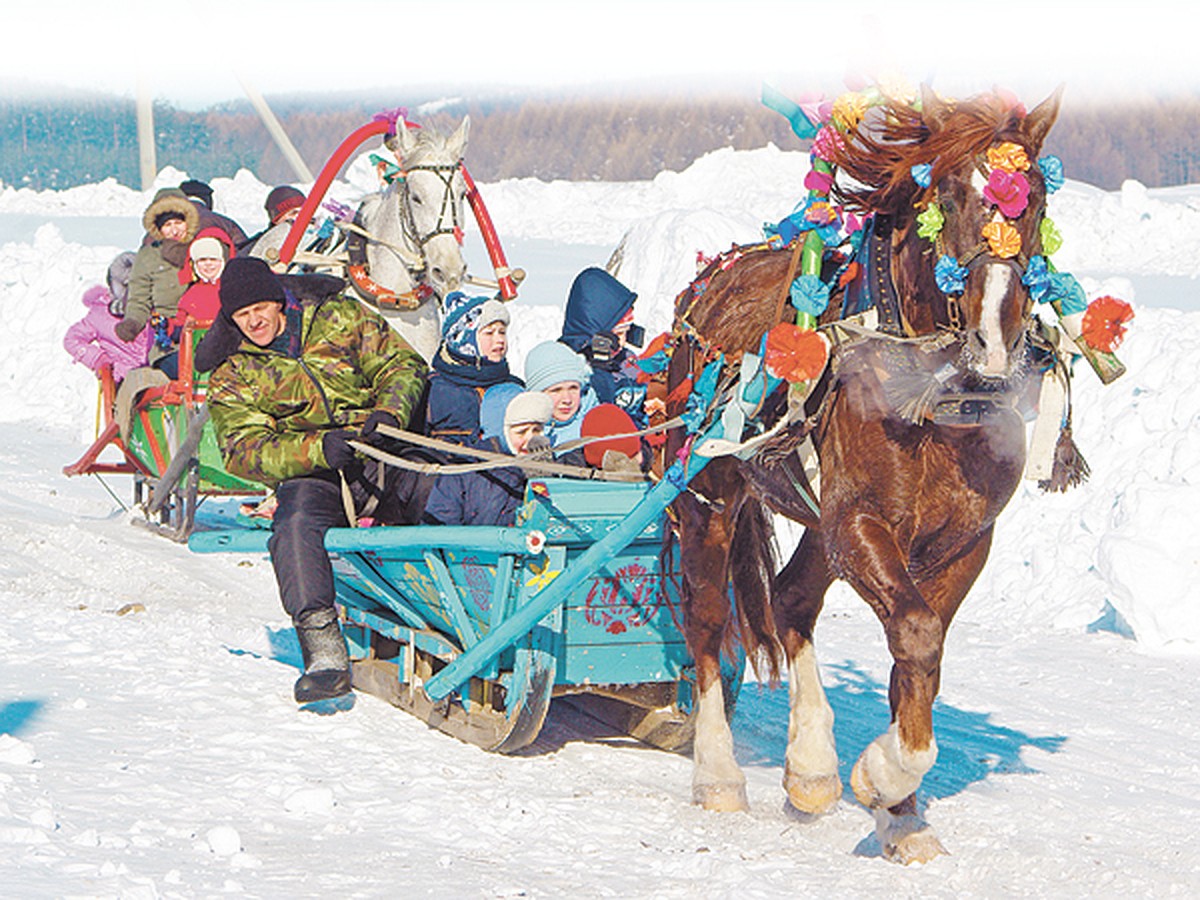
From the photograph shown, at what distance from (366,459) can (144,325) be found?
5.28m

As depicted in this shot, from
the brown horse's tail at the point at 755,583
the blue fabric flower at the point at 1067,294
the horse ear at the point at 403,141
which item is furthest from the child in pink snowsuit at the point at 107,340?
the blue fabric flower at the point at 1067,294

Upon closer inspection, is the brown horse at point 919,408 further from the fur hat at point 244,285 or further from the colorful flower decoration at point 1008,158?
the fur hat at point 244,285

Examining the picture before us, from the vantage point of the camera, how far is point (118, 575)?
30.5 feet

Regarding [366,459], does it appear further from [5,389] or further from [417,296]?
[5,389]

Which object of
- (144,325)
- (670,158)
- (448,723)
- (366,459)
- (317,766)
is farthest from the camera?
(670,158)

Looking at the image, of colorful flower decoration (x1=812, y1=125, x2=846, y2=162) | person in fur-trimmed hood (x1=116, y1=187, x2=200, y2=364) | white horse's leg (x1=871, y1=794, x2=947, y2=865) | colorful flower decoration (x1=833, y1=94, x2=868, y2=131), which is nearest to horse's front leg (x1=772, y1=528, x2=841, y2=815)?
white horse's leg (x1=871, y1=794, x2=947, y2=865)

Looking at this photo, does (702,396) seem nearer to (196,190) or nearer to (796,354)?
(796,354)

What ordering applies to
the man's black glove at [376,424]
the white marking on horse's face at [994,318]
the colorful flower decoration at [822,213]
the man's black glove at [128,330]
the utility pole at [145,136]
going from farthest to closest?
1. the utility pole at [145,136]
2. the man's black glove at [128,330]
3. the man's black glove at [376,424]
4. the colorful flower decoration at [822,213]
5. the white marking on horse's face at [994,318]

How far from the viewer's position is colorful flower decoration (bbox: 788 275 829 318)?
195 inches

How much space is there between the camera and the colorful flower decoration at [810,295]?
16.3ft

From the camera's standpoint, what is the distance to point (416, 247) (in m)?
8.21

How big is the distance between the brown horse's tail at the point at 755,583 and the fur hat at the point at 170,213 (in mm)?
6329

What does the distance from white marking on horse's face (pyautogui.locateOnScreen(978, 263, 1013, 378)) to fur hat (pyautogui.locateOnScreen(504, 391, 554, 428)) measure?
2.20 metres

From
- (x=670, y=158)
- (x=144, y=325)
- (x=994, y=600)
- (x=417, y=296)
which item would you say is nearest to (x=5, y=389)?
(x=144, y=325)
